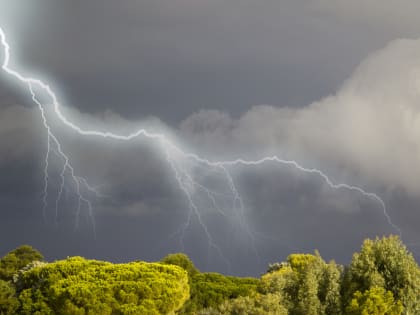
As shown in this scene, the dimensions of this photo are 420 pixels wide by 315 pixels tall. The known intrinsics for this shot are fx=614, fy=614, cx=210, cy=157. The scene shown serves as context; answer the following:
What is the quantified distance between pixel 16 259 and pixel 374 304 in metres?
45.1

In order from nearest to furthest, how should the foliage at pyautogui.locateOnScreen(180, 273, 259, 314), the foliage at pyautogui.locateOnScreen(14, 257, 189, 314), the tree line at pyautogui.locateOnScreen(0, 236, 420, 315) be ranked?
the tree line at pyautogui.locateOnScreen(0, 236, 420, 315) < the foliage at pyautogui.locateOnScreen(14, 257, 189, 314) < the foliage at pyautogui.locateOnScreen(180, 273, 259, 314)

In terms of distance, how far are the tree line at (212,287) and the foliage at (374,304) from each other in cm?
4

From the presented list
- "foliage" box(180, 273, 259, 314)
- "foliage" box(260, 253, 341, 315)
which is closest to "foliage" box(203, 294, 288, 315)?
"foliage" box(260, 253, 341, 315)

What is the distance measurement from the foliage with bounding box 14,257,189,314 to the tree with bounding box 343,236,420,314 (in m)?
14.5

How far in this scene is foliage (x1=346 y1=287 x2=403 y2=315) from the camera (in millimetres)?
25938

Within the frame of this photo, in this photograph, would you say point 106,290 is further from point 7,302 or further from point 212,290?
point 212,290

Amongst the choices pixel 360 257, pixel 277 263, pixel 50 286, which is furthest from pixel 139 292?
pixel 277 263

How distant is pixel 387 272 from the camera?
27.7 metres

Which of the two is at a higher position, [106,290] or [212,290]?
[212,290]

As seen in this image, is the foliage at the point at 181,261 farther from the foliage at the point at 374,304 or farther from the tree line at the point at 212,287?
the foliage at the point at 374,304

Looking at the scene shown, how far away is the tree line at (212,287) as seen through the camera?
88.4 feet

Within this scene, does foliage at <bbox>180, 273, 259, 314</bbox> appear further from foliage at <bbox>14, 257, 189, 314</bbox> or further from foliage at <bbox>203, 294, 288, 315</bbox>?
foliage at <bbox>203, 294, 288, 315</bbox>

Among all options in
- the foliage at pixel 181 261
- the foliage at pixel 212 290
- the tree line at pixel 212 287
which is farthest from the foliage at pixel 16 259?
the foliage at pixel 212 290

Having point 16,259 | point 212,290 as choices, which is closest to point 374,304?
point 212,290
